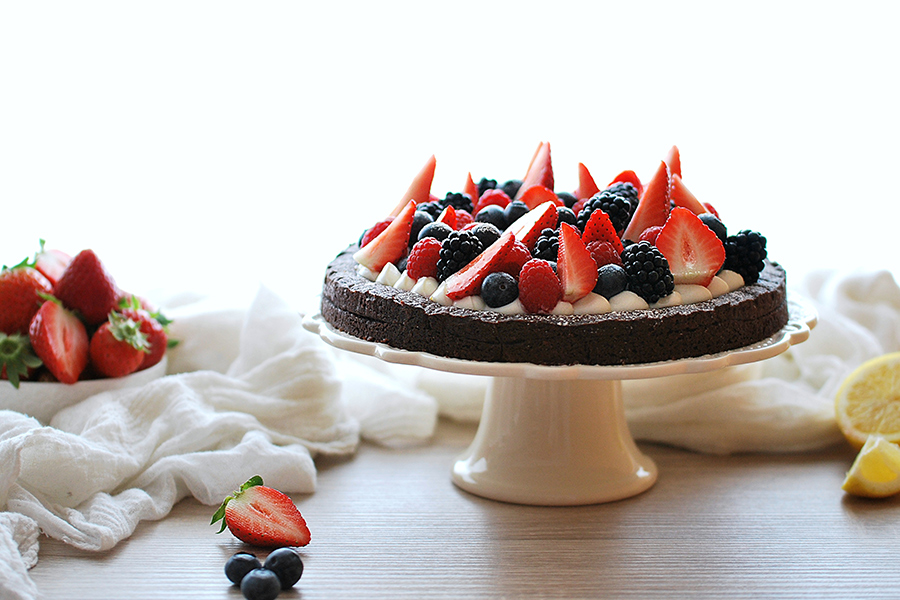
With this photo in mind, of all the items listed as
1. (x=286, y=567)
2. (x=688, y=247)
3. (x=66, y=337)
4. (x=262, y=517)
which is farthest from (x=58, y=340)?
(x=688, y=247)

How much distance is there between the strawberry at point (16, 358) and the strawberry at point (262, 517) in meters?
0.64

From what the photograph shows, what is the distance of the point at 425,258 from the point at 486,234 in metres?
0.13

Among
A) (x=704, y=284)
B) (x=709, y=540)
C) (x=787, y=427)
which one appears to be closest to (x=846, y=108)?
(x=787, y=427)

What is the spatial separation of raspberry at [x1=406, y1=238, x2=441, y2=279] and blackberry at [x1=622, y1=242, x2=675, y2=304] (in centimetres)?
38

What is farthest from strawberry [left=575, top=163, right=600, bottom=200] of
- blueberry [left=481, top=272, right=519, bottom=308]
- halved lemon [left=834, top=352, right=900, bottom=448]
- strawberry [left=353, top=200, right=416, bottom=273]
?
halved lemon [left=834, top=352, right=900, bottom=448]

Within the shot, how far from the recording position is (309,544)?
5.60 ft

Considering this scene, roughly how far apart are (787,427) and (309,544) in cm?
124

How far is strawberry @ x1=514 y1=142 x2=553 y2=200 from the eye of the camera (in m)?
2.20

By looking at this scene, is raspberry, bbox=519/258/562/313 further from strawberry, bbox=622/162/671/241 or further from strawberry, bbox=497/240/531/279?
strawberry, bbox=622/162/671/241

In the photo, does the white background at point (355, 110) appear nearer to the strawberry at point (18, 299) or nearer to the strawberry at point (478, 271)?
the strawberry at point (18, 299)

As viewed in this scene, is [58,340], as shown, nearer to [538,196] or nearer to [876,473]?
[538,196]

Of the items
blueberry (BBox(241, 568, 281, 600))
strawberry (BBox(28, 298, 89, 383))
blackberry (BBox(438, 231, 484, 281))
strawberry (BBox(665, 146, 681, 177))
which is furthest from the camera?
strawberry (BBox(665, 146, 681, 177))

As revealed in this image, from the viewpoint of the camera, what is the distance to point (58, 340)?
76.7 inches

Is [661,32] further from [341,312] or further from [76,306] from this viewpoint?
[76,306]
